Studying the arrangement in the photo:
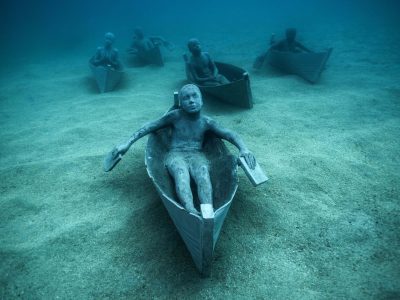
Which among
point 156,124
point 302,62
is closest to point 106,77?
point 156,124

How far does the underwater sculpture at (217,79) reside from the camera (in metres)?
6.43

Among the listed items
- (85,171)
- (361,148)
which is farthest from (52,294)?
(361,148)

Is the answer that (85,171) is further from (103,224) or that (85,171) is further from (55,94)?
A: (55,94)

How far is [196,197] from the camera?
3.46 m

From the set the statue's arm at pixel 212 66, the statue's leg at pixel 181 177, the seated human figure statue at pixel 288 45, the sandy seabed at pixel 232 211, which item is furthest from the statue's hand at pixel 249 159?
the seated human figure statue at pixel 288 45

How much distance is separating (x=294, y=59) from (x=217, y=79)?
3.12 m

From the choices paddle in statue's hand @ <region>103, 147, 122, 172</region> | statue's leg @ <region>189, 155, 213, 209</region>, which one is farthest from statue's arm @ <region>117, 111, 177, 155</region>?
statue's leg @ <region>189, 155, 213, 209</region>

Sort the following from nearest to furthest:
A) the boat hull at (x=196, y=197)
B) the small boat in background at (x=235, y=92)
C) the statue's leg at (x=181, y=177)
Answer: the boat hull at (x=196, y=197)
the statue's leg at (x=181, y=177)
the small boat in background at (x=235, y=92)

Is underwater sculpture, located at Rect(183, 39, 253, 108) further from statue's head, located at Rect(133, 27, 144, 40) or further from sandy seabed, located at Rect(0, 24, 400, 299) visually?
statue's head, located at Rect(133, 27, 144, 40)

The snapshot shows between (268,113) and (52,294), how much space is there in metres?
5.73

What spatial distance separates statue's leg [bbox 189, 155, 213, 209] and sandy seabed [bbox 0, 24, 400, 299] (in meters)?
0.57

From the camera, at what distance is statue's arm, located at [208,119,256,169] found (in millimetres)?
3410

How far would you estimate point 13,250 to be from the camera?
305 centimetres

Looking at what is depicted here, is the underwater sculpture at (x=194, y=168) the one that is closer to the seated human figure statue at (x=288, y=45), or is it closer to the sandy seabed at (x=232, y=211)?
the sandy seabed at (x=232, y=211)
